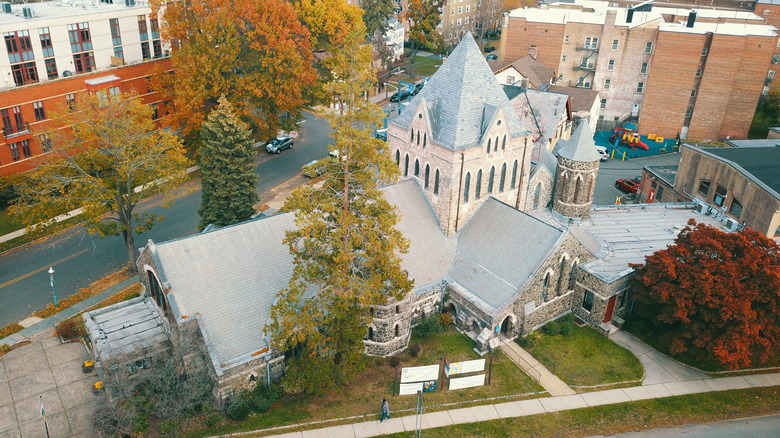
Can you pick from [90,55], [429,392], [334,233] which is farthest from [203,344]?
[90,55]

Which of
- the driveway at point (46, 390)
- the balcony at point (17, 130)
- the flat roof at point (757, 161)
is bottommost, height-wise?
the driveway at point (46, 390)

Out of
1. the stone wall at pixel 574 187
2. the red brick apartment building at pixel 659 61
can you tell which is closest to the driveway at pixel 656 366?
the stone wall at pixel 574 187

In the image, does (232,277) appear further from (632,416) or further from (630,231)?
(630,231)

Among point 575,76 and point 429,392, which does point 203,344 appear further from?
point 575,76

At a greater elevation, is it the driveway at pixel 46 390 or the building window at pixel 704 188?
the building window at pixel 704 188

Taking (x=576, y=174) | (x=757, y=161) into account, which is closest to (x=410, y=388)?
(x=576, y=174)

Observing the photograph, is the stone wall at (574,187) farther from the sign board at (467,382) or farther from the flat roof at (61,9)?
the flat roof at (61,9)

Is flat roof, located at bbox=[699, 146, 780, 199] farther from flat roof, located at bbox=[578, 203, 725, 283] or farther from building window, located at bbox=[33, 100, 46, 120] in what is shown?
building window, located at bbox=[33, 100, 46, 120]

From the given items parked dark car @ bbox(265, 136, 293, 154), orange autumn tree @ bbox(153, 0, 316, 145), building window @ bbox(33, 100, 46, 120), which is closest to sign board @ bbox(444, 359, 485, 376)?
orange autumn tree @ bbox(153, 0, 316, 145)
